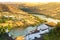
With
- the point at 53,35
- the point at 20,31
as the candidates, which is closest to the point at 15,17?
the point at 20,31

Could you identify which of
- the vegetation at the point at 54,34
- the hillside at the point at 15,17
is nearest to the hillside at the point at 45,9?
the hillside at the point at 15,17

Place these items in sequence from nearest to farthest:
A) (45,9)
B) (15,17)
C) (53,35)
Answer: (53,35)
(15,17)
(45,9)

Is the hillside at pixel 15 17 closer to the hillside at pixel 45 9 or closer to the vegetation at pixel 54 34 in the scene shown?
the hillside at pixel 45 9

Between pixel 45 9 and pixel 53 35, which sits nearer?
pixel 53 35

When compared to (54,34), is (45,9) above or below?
above

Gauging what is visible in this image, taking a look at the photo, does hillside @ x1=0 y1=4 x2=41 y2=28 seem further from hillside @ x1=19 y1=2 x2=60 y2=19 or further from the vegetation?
the vegetation

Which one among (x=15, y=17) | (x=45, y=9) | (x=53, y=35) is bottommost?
(x=53, y=35)

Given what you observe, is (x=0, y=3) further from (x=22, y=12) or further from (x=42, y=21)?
(x=42, y=21)

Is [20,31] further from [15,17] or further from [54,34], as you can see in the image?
[54,34]

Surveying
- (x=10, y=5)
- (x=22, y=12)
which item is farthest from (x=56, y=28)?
(x=10, y=5)
